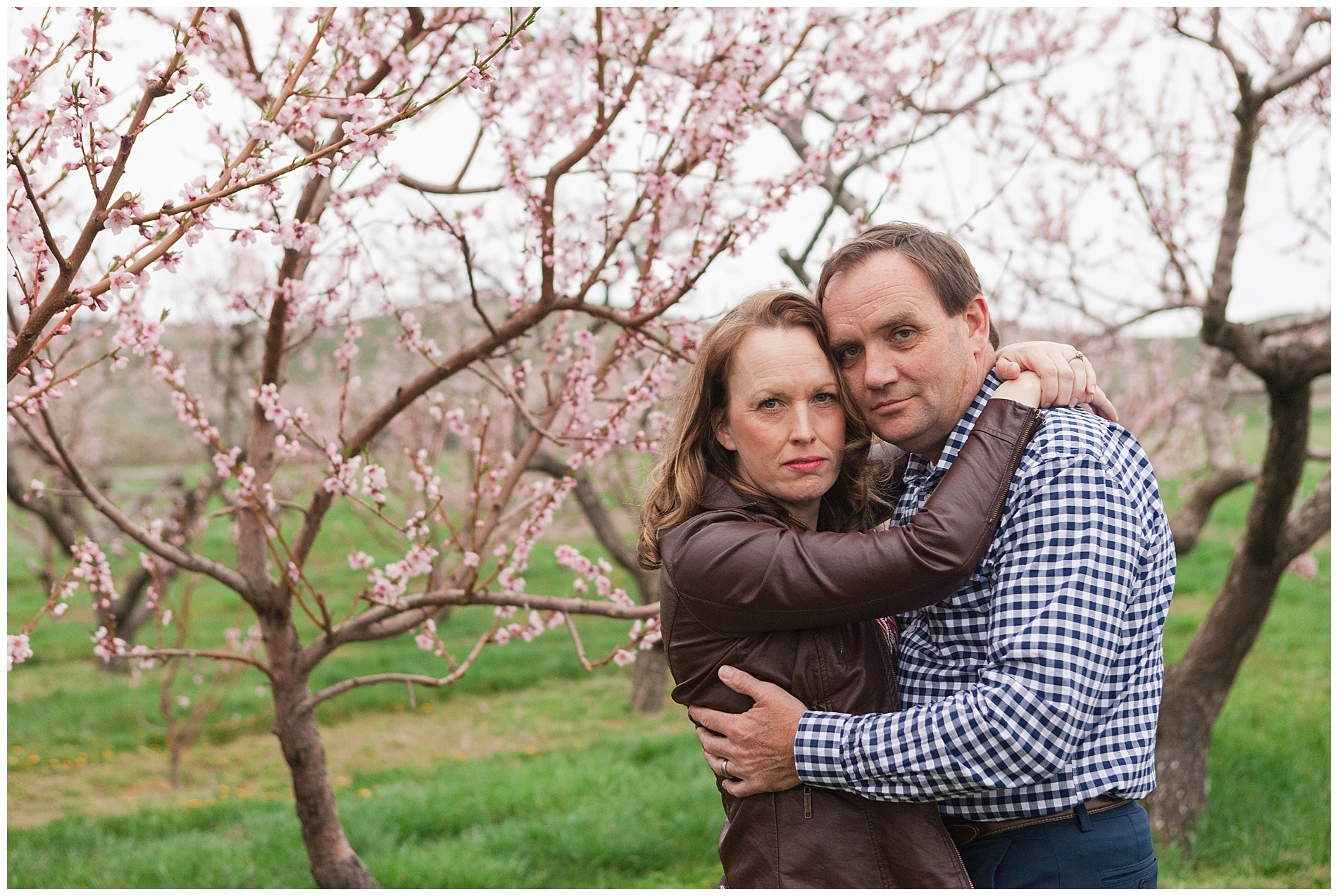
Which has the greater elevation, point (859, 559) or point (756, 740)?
point (859, 559)

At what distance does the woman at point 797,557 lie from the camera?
5.60ft

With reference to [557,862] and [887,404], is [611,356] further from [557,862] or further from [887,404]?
[557,862]

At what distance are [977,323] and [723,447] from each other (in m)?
0.61

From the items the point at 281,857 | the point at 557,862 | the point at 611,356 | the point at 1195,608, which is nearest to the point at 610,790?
the point at 557,862

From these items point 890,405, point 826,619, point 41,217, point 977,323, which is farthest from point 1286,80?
point 41,217

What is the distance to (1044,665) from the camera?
1.63 m

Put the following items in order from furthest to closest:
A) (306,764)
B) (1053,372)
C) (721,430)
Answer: (306,764)
(721,430)
(1053,372)

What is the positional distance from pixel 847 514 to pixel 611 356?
1909 mm

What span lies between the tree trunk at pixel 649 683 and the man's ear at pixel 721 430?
676cm

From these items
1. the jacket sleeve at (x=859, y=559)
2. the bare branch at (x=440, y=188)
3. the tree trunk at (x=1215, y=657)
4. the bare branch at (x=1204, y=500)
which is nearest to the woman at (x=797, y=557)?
the jacket sleeve at (x=859, y=559)

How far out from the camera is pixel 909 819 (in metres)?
1.79

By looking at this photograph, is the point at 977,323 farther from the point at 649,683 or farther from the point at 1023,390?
the point at 649,683

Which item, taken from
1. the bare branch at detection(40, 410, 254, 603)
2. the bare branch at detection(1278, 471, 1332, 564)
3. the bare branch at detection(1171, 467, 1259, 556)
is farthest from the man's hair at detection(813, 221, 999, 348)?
the bare branch at detection(1171, 467, 1259, 556)

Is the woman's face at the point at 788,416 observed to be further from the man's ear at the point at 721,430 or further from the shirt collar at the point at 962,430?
the shirt collar at the point at 962,430
